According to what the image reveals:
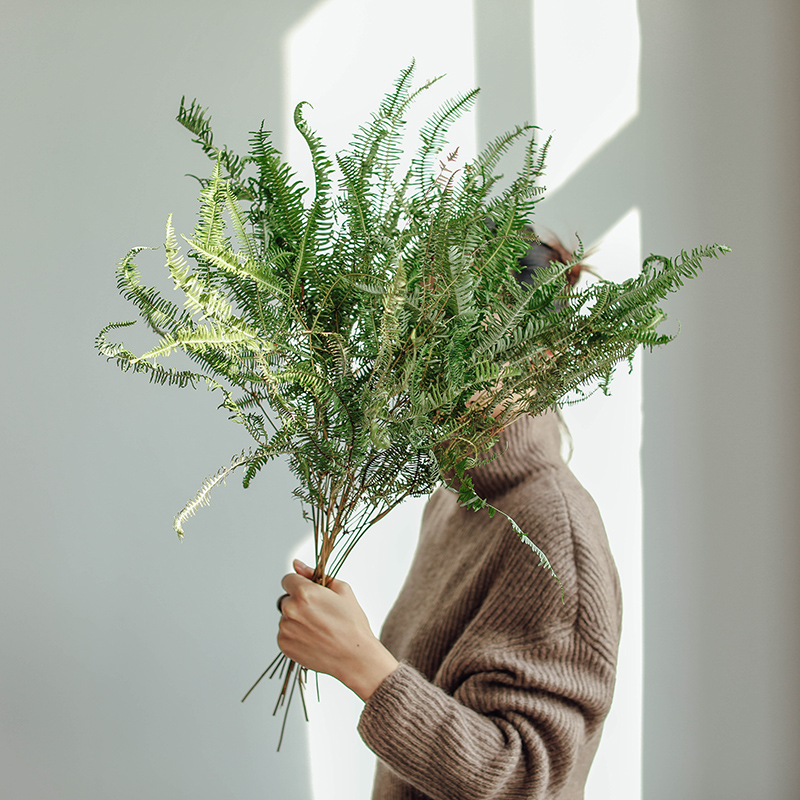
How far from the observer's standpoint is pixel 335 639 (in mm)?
755

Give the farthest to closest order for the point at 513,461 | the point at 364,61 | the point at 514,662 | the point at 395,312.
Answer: the point at 364,61 → the point at 513,461 → the point at 514,662 → the point at 395,312

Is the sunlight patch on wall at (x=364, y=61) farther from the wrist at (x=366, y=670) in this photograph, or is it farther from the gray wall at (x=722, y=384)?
the wrist at (x=366, y=670)

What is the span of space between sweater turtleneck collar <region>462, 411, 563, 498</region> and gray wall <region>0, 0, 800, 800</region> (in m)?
0.76

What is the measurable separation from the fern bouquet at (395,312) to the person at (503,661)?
215 mm

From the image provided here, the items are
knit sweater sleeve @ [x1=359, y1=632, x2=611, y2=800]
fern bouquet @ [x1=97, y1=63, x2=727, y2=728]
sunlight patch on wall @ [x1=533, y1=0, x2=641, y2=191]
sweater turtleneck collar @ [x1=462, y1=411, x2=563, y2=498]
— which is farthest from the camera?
sunlight patch on wall @ [x1=533, y1=0, x2=641, y2=191]

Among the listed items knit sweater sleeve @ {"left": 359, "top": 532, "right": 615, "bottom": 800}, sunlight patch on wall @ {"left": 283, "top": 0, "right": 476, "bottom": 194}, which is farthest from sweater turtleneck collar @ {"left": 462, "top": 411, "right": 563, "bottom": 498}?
sunlight patch on wall @ {"left": 283, "top": 0, "right": 476, "bottom": 194}

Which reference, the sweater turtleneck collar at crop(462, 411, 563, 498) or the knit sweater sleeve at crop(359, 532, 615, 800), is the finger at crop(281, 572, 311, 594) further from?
the sweater turtleneck collar at crop(462, 411, 563, 498)

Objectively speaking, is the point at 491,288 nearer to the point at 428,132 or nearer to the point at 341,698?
the point at 428,132

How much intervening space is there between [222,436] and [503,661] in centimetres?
93

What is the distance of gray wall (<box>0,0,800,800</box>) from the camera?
1.45m

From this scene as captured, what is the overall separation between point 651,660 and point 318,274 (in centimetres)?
139

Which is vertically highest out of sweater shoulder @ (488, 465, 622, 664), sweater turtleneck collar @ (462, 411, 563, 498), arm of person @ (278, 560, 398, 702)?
sweater turtleneck collar @ (462, 411, 563, 498)

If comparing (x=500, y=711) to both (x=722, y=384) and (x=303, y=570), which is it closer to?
(x=303, y=570)

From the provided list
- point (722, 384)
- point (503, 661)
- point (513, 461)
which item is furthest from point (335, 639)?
point (722, 384)
